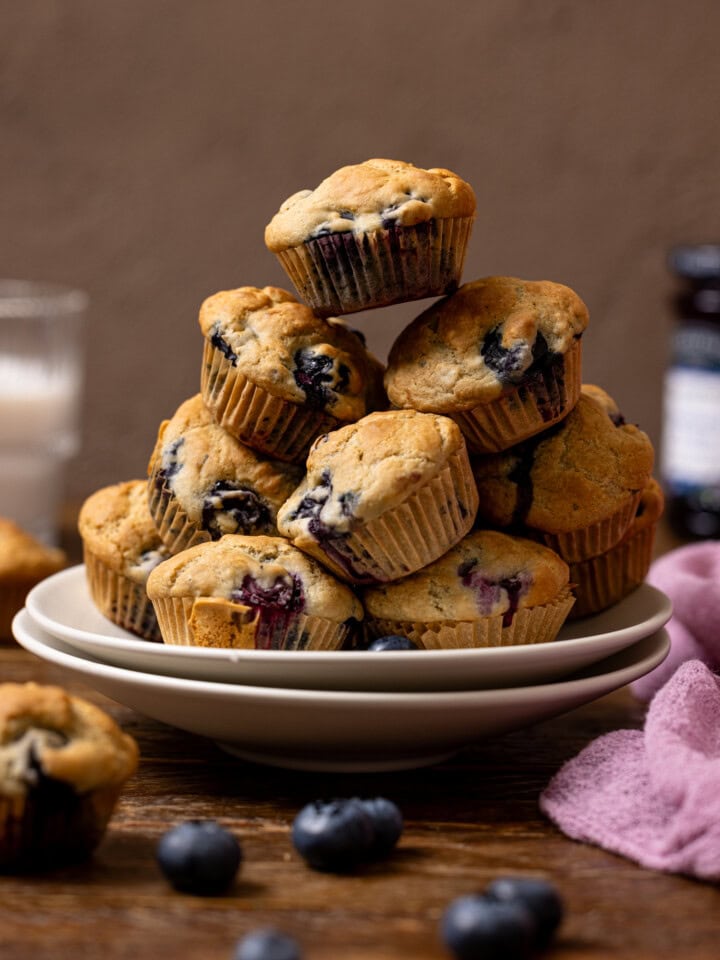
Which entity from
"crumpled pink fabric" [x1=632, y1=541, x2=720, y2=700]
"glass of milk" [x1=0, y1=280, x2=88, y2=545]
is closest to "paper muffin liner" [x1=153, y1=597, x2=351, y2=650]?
"crumpled pink fabric" [x1=632, y1=541, x2=720, y2=700]

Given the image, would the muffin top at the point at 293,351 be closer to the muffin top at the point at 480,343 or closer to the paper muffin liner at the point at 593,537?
the muffin top at the point at 480,343

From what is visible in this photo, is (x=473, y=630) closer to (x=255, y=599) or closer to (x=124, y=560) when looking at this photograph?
(x=255, y=599)

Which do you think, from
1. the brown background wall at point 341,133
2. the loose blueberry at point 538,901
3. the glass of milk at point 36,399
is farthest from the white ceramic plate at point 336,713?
the brown background wall at point 341,133

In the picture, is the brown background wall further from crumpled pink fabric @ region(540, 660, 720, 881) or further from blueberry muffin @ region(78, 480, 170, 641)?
crumpled pink fabric @ region(540, 660, 720, 881)

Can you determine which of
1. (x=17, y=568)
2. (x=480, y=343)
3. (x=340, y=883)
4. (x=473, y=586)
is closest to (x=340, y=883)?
(x=340, y=883)

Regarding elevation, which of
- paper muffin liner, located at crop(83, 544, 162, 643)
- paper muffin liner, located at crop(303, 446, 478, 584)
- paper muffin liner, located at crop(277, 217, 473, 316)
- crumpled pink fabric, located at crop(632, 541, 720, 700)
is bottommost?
crumpled pink fabric, located at crop(632, 541, 720, 700)

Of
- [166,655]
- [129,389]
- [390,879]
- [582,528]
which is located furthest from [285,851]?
[129,389]
